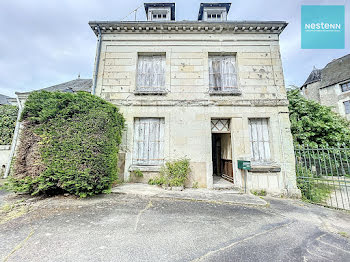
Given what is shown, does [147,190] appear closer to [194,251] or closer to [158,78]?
[194,251]

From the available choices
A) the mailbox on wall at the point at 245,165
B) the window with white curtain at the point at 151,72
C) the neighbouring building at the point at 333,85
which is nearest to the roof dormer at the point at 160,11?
the window with white curtain at the point at 151,72

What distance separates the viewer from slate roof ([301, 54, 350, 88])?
1889 cm

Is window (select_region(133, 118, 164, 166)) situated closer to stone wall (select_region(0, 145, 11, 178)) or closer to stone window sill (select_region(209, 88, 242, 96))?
stone window sill (select_region(209, 88, 242, 96))

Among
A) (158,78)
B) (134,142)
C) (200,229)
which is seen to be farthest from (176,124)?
(200,229)

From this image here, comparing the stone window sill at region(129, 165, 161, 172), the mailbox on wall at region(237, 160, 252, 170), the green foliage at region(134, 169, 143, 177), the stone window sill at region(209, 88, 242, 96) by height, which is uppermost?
the stone window sill at region(209, 88, 242, 96)

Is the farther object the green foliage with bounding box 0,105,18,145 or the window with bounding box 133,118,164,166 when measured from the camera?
the green foliage with bounding box 0,105,18,145

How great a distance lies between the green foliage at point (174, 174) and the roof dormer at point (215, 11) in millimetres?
7173

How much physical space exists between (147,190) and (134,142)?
1978 mm

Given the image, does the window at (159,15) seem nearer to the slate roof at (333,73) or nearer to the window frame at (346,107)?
the slate roof at (333,73)

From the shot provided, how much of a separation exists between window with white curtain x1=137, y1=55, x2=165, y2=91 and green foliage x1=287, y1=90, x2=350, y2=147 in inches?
286

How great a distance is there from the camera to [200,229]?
260cm

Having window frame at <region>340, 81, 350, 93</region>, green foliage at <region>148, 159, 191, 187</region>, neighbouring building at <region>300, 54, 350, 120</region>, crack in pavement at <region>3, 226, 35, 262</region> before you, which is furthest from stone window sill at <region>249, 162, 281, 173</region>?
window frame at <region>340, 81, 350, 93</region>

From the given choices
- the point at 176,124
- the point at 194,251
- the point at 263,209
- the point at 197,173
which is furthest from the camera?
the point at 176,124

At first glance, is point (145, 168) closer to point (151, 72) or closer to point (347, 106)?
point (151, 72)
